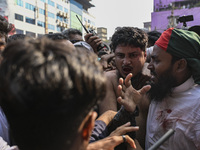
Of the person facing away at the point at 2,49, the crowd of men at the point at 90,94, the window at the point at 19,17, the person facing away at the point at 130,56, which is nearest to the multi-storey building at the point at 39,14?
the window at the point at 19,17

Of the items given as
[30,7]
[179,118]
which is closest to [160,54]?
[179,118]

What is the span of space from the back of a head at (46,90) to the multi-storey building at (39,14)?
2614 centimetres

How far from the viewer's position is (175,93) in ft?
6.38

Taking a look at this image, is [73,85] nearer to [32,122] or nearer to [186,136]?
[32,122]

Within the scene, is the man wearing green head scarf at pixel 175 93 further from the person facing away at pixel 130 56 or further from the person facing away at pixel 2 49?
the person facing away at pixel 2 49

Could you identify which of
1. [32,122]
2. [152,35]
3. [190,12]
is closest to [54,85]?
[32,122]

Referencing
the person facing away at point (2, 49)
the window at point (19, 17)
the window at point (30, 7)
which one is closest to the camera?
the person facing away at point (2, 49)

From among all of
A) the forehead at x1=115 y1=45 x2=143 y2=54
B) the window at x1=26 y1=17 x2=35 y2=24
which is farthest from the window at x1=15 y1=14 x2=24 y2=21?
the forehead at x1=115 y1=45 x2=143 y2=54

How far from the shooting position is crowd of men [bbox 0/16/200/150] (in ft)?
2.36

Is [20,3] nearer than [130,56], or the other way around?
[130,56]

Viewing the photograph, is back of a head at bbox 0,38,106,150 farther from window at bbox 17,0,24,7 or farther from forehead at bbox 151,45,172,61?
window at bbox 17,0,24,7

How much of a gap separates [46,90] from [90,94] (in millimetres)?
187

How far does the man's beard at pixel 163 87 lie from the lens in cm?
200

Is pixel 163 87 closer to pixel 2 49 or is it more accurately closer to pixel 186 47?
pixel 186 47
